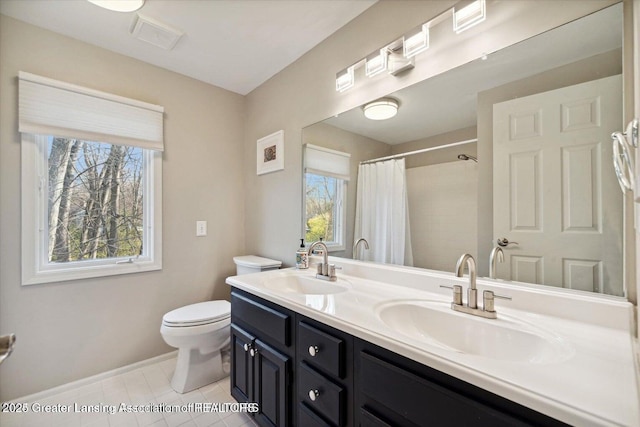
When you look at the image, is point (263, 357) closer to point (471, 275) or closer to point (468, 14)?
point (471, 275)

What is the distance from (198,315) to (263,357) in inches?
29.3

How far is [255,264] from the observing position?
6.81 ft

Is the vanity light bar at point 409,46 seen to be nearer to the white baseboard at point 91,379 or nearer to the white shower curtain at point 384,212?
the white shower curtain at point 384,212

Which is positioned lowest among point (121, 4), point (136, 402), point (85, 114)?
point (136, 402)

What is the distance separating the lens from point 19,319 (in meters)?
1.64

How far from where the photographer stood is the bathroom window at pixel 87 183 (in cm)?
168

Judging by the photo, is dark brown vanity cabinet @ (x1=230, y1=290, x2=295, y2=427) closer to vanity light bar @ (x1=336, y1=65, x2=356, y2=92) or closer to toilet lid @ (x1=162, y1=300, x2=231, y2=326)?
toilet lid @ (x1=162, y1=300, x2=231, y2=326)

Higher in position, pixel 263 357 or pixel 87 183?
pixel 87 183

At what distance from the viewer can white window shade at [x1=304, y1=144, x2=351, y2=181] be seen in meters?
1.73

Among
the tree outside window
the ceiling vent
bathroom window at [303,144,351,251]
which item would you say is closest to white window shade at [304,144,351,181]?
bathroom window at [303,144,351,251]

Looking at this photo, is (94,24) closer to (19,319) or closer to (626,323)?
(19,319)

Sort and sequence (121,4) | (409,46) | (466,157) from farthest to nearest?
1. (121,4)
2. (409,46)
3. (466,157)

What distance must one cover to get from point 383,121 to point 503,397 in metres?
1.31

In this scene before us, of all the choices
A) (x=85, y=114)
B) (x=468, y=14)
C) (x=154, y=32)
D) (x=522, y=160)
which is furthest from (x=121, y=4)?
(x=522, y=160)
